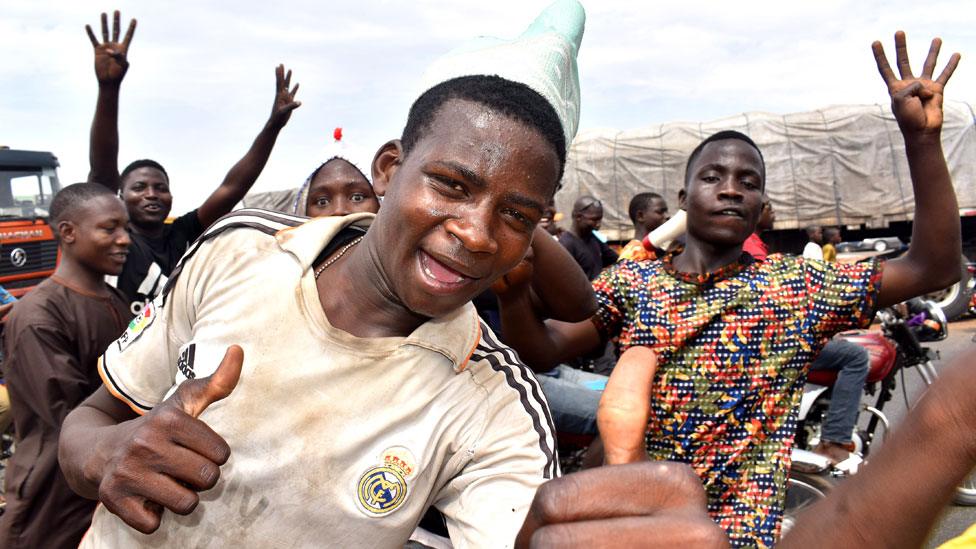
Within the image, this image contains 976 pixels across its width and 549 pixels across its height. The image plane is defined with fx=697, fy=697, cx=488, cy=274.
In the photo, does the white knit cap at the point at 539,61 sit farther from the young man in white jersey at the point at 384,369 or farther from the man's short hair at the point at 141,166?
the man's short hair at the point at 141,166

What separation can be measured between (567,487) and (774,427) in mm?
1553

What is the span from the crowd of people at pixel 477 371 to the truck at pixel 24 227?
7.15 metres

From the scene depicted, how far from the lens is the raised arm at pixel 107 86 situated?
3598mm

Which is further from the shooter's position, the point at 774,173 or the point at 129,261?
the point at 774,173

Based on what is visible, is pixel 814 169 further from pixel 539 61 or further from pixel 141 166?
pixel 539 61

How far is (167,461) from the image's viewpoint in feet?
3.58

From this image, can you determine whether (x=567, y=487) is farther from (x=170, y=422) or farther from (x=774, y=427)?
(x=774, y=427)

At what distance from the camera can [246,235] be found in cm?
149

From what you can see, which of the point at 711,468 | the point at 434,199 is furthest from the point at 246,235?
the point at 711,468

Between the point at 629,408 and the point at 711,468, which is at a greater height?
the point at 629,408

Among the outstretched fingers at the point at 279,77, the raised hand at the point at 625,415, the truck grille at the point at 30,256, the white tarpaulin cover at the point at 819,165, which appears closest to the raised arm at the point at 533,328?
the raised hand at the point at 625,415

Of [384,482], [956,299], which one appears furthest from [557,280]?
[956,299]

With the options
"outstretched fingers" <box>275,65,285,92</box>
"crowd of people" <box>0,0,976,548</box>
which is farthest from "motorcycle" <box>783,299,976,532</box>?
"outstretched fingers" <box>275,65,285,92</box>

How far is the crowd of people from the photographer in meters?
0.89
